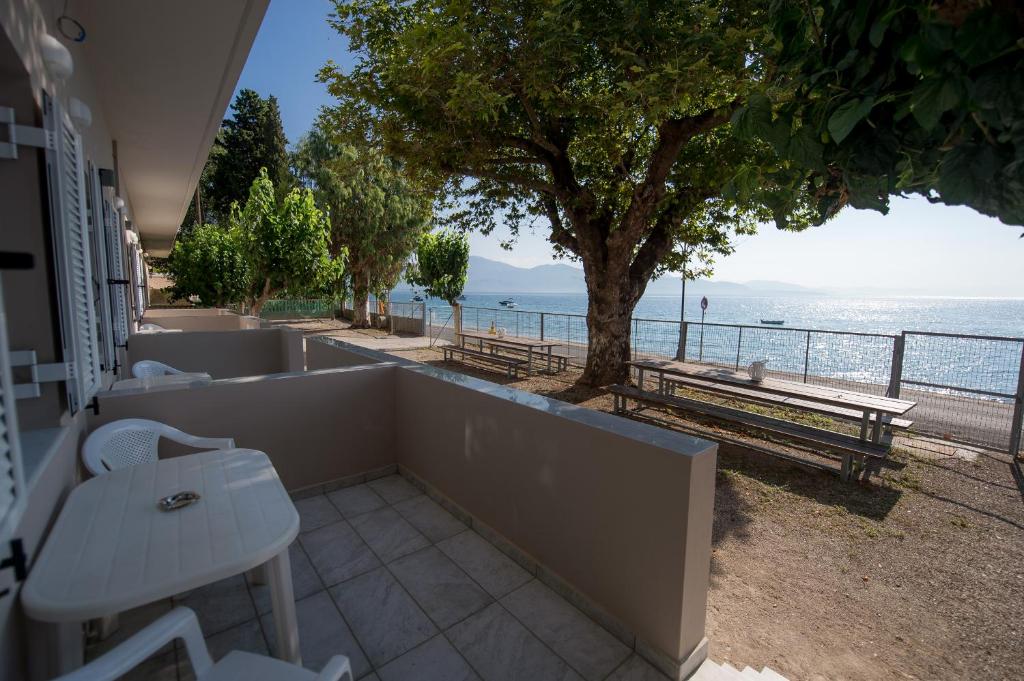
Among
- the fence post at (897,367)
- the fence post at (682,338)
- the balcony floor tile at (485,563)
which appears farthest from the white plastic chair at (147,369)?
the fence post at (897,367)

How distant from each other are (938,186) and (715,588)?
281cm

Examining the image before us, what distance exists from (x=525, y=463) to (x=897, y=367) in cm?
615

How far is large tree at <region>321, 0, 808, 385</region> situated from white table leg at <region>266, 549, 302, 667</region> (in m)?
3.43

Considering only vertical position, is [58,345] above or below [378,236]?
below

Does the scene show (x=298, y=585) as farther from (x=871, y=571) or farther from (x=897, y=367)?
(x=897, y=367)

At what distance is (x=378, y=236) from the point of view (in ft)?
63.6

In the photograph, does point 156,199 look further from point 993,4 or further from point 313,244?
point 993,4

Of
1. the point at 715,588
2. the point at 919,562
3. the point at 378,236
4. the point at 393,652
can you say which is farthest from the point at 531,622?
the point at 378,236

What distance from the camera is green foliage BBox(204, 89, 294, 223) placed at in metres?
26.0

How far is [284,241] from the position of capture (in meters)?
10.2

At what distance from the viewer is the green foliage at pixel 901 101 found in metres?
0.72

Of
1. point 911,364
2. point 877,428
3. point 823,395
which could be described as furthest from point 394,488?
point 911,364

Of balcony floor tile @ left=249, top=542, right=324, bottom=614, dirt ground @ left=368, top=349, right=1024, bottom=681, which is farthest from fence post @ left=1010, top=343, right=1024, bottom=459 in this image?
balcony floor tile @ left=249, top=542, right=324, bottom=614

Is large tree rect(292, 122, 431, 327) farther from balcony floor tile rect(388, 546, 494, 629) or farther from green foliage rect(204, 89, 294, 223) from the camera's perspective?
balcony floor tile rect(388, 546, 494, 629)
